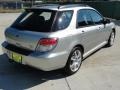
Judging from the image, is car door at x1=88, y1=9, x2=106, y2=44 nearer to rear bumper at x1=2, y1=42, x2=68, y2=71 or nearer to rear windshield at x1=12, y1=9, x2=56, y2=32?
rear windshield at x1=12, y1=9, x2=56, y2=32

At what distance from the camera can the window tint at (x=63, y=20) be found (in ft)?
17.5

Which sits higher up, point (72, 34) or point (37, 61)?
point (72, 34)

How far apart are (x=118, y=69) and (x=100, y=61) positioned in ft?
2.44

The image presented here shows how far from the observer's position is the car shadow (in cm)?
523

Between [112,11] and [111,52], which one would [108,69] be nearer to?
[111,52]

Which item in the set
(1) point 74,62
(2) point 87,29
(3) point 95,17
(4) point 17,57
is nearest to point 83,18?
(2) point 87,29

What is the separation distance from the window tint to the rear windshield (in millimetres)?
139

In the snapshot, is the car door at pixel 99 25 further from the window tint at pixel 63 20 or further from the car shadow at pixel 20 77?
the car shadow at pixel 20 77

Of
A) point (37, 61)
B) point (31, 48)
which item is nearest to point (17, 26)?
point (31, 48)

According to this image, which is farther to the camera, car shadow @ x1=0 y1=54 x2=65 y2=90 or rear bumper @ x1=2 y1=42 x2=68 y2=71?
car shadow @ x1=0 y1=54 x2=65 y2=90

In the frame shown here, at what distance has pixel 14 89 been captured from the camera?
504 centimetres

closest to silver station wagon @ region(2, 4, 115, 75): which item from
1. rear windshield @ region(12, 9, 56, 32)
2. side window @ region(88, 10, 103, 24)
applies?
rear windshield @ region(12, 9, 56, 32)

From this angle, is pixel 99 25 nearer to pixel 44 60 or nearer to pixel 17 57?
pixel 44 60

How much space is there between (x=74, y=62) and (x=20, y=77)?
1352 mm
